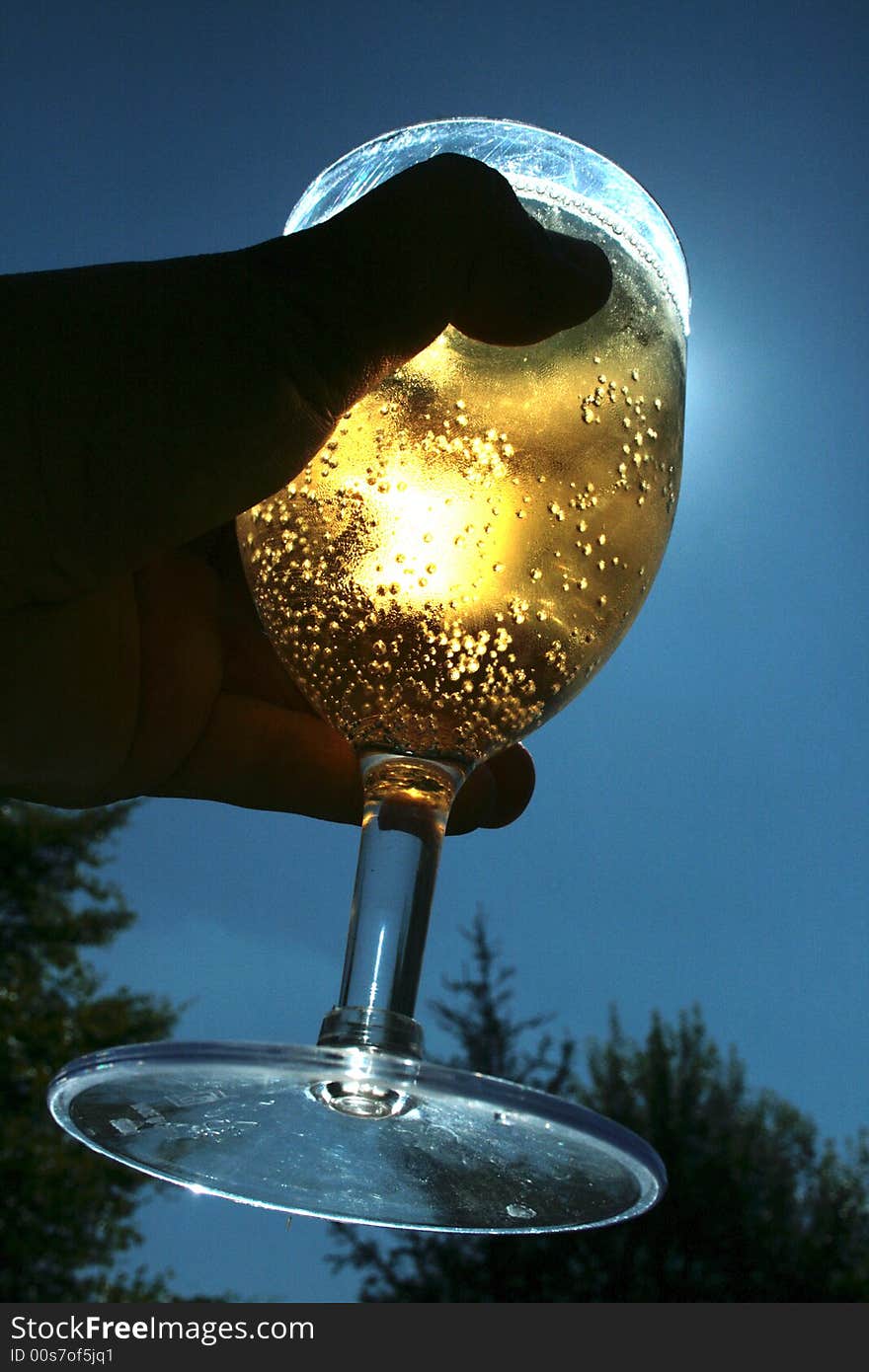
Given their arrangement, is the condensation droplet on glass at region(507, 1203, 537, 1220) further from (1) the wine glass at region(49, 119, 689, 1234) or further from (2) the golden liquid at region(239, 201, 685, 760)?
(2) the golden liquid at region(239, 201, 685, 760)

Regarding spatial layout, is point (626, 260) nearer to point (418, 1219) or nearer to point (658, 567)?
point (658, 567)

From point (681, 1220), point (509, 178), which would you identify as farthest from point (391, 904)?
point (681, 1220)

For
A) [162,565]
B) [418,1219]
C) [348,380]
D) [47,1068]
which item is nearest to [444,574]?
[348,380]

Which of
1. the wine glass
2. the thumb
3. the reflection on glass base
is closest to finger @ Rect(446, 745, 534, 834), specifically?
the wine glass

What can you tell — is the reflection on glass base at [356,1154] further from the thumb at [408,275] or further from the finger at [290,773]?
the finger at [290,773]

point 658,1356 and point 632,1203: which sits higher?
point 658,1356
